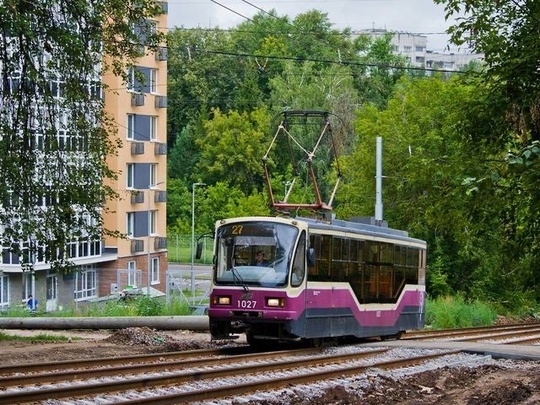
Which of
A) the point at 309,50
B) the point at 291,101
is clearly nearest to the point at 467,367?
the point at 291,101

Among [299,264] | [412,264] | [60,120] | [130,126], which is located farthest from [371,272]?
[130,126]

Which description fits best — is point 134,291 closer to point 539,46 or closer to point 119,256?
point 119,256

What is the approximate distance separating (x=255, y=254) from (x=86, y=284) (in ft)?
168

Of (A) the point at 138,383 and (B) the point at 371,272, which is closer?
(A) the point at 138,383

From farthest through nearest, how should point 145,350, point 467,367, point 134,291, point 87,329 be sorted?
point 134,291
point 87,329
point 145,350
point 467,367

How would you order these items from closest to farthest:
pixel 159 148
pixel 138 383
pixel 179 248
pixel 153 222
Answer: pixel 138 383, pixel 159 148, pixel 153 222, pixel 179 248

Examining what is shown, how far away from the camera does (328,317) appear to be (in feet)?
79.4

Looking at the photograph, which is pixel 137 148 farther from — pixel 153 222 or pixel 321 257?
pixel 321 257

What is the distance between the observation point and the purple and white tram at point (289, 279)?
2253cm

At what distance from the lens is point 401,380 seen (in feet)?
59.7

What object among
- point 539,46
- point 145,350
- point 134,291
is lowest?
point 134,291

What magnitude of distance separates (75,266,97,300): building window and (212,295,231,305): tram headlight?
158ft

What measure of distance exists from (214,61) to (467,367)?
85233mm

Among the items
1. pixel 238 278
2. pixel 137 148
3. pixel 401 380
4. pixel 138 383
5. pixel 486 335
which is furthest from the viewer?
pixel 137 148
